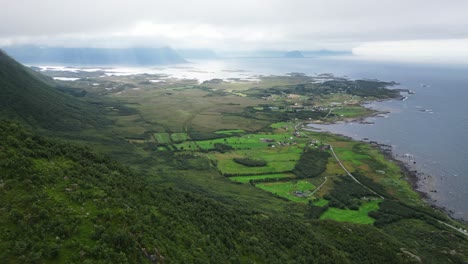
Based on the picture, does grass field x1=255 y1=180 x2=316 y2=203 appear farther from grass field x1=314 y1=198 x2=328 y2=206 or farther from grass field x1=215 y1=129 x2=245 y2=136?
grass field x1=215 y1=129 x2=245 y2=136

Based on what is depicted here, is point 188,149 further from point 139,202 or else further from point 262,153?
point 139,202

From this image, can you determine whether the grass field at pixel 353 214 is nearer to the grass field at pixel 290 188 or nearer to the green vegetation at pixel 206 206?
the green vegetation at pixel 206 206

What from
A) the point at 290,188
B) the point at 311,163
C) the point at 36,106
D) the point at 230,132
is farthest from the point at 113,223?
the point at 36,106

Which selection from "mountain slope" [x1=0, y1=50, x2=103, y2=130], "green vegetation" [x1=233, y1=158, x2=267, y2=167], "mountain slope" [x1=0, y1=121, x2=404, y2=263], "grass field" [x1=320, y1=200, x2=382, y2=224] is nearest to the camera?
"mountain slope" [x1=0, y1=121, x2=404, y2=263]

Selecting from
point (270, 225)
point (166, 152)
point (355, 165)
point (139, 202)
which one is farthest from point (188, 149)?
point (139, 202)

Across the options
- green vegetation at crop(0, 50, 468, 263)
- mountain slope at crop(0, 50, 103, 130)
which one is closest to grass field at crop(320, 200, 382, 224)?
green vegetation at crop(0, 50, 468, 263)

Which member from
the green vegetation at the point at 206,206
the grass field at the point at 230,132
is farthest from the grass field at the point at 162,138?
the grass field at the point at 230,132
